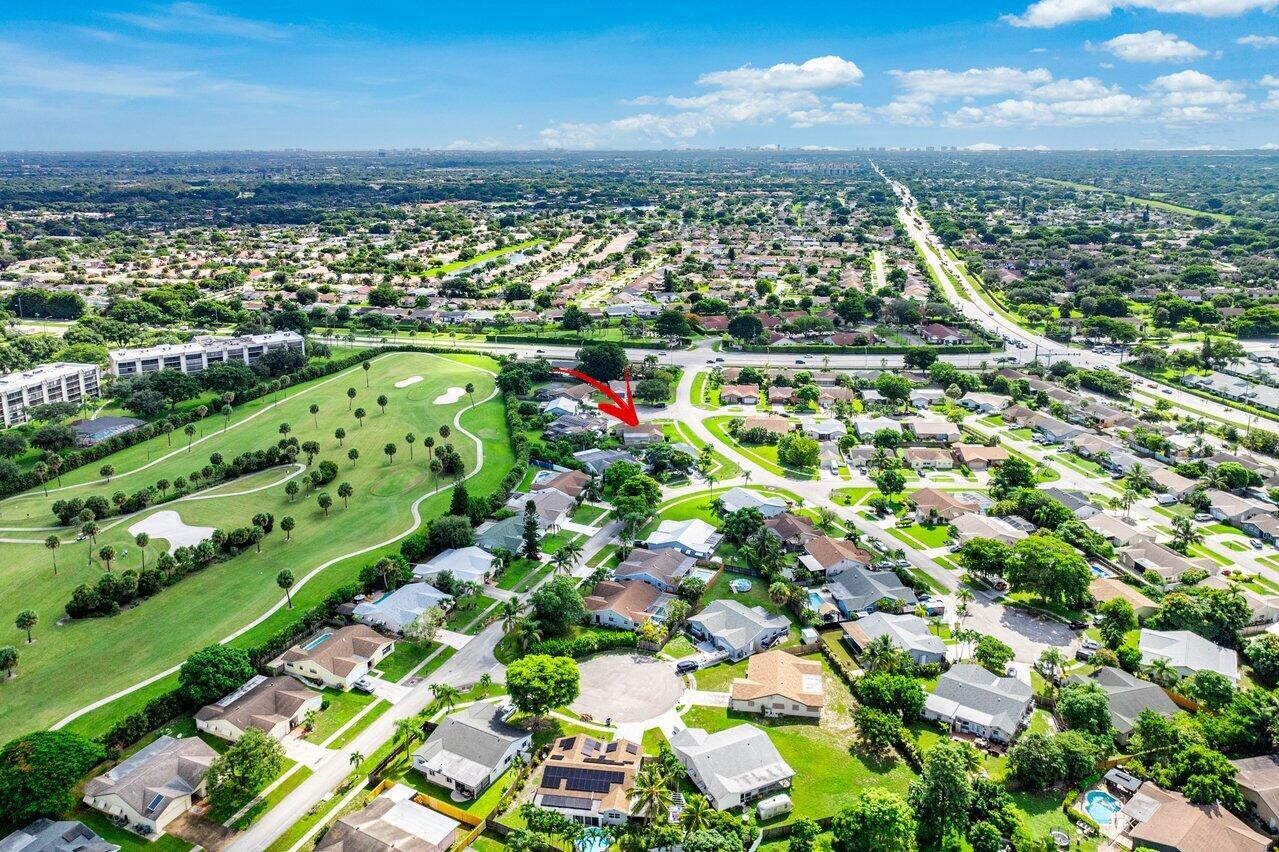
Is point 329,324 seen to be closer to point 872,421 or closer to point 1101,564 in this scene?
point 872,421

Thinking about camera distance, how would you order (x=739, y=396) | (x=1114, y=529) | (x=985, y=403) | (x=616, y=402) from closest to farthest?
(x=1114, y=529)
(x=985, y=403)
(x=616, y=402)
(x=739, y=396)

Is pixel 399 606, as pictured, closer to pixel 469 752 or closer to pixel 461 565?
pixel 461 565

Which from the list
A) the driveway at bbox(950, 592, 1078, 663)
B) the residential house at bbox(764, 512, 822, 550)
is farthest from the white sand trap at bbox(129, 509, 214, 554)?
the driveway at bbox(950, 592, 1078, 663)

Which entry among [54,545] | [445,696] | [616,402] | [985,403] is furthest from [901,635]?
[54,545]

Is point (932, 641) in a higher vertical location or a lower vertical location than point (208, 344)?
lower

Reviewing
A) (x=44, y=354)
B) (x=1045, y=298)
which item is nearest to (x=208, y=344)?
(x=44, y=354)
